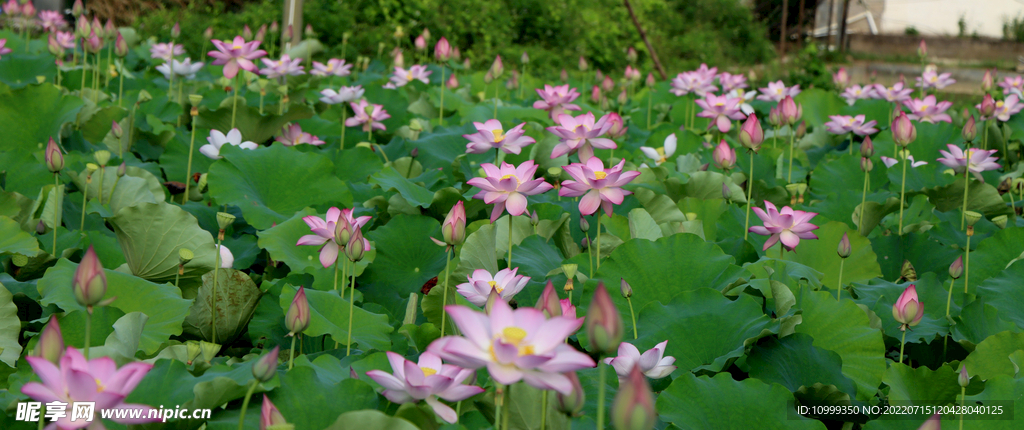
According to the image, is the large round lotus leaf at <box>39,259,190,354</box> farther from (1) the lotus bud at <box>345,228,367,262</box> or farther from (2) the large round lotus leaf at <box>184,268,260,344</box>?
(1) the lotus bud at <box>345,228,367,262</box>

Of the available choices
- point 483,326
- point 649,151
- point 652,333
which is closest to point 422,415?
point 483,326

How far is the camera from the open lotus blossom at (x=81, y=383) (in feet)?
1.71

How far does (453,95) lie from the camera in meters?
2.59

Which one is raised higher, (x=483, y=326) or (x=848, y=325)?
(x=483, y=326)

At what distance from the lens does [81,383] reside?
1.74 feet

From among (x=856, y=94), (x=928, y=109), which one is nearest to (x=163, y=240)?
(x=928, y=109)

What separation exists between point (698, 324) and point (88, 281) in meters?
0.74

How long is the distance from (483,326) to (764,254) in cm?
91

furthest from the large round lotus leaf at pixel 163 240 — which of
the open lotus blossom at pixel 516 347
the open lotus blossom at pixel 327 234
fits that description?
the open lotus blossom at pixel 516 347

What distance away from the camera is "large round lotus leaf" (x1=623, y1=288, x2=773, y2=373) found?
38.6 inches

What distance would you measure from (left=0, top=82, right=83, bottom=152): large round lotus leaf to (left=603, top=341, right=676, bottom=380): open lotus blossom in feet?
4.96

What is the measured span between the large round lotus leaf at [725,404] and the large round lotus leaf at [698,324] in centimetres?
14

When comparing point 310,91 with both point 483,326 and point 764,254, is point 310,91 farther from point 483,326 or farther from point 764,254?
point 483,326

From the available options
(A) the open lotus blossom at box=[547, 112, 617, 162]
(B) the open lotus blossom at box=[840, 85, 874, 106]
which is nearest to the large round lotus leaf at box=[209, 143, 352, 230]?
(A) the open lotus blossom at box=[547, 112, 617, 162]
